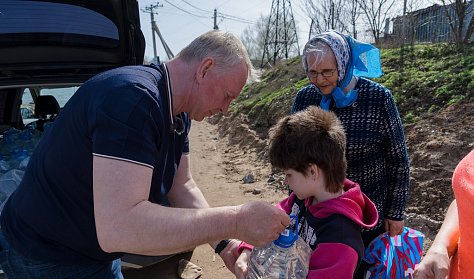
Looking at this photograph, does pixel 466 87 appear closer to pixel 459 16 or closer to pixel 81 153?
pixel 459 16

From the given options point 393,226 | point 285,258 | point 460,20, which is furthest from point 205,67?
point 460,20

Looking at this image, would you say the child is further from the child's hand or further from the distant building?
the distant building

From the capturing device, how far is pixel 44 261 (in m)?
1.63

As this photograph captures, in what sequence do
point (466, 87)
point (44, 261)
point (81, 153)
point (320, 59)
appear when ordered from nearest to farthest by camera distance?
point (81, 153) → point (44, 261) → point (320, 59) → point (466, 87)

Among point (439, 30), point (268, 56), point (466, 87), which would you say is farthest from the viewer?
point (268, 56)

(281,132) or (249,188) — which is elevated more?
(281,132)

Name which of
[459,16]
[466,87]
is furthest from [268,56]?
[466,87]

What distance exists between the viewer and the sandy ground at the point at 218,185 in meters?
3.62

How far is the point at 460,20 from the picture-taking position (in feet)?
25.6

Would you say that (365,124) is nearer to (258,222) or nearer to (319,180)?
(319,180)

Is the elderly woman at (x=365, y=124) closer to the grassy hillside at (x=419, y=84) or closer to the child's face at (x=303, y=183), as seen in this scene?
the child's face at (x=303, y=183)

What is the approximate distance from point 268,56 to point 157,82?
72.2ft

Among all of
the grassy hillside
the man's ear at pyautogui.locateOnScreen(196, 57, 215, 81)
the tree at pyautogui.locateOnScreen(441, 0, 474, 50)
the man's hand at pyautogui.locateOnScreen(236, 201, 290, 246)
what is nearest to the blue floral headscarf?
the man's ear at pyautogui.locateOnScreen(196, 57, 215, 81)

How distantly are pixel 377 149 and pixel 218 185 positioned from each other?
4.20 metres
